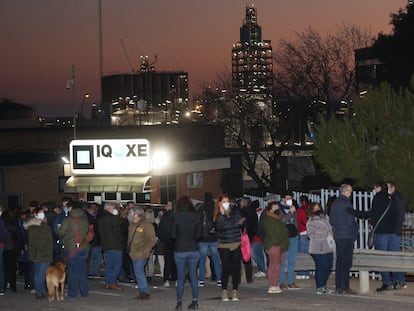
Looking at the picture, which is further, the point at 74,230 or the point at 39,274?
the point at 39,274

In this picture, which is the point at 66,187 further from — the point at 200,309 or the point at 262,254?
the point at 200,309

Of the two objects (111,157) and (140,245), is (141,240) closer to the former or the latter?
(140,245)

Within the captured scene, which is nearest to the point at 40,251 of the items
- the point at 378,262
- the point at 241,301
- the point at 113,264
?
the point at 113,264

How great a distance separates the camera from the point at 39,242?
1698cm

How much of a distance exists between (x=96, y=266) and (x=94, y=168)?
10.6 m

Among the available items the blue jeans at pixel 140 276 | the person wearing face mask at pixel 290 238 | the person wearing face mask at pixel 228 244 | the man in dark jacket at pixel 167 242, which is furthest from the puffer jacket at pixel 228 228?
the man in dark jacket at pixel 167 242

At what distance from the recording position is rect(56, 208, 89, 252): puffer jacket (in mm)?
16781

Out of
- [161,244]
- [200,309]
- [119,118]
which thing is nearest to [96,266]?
[161,244]

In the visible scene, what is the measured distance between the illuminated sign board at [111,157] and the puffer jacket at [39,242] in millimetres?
13241

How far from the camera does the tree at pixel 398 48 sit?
139ft

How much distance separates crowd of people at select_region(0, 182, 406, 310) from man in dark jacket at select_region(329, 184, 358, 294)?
15 mm

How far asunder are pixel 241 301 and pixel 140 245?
1.97 metres

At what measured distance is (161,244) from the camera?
20188 mm

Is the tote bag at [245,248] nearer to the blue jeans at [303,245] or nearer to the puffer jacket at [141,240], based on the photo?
the puffer jacket at [141,240]
